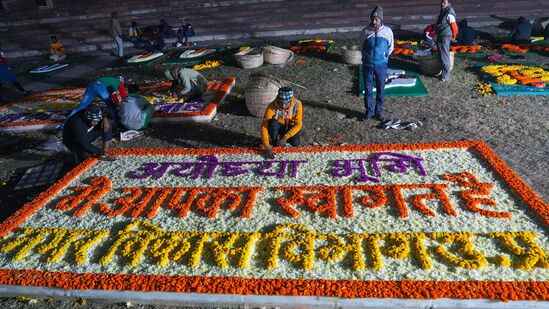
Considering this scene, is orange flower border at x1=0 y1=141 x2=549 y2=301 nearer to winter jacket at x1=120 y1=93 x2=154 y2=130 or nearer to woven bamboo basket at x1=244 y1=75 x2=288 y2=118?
winter jacket at x1=120 y1=93 x2=154 y2=130

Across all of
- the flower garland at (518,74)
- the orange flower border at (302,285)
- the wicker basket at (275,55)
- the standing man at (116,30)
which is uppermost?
the standing man at (116,30)

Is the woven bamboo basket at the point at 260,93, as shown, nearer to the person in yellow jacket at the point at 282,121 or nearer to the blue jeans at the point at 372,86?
the person in yellow jacket at the point at 282,121

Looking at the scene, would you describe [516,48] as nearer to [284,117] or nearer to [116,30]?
[284,117]

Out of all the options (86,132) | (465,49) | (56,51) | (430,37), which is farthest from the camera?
(56,51)

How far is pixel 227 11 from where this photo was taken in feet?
58.7

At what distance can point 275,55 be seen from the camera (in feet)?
36.5

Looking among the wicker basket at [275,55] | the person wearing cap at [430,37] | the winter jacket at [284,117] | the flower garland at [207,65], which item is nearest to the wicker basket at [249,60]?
the wicker basket at [275,55]

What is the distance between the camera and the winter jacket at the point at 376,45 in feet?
22.9

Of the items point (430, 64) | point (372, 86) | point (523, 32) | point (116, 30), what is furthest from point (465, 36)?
point (116, 30)

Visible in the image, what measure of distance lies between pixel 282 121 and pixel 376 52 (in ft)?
7.50

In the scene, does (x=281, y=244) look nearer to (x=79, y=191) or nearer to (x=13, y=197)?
(x=79, y=191)

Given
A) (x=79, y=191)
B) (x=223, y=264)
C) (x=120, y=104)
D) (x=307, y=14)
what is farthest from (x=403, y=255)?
(x=307, y=14)

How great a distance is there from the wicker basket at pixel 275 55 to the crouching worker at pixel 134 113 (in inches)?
174

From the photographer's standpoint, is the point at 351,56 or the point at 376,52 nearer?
the point at 376,52
